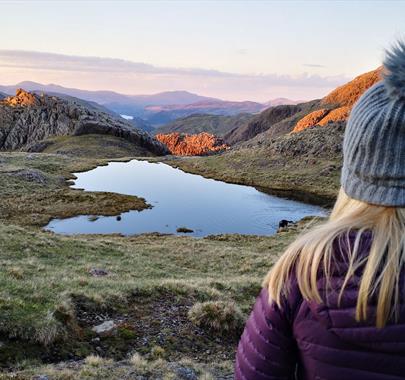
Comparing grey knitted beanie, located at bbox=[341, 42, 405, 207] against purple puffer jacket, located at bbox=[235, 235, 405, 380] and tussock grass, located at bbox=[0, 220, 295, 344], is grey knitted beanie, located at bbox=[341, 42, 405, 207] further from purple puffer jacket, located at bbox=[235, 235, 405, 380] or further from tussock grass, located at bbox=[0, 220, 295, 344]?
tussock grass, located at bbox=[0, 220, 295, 344]

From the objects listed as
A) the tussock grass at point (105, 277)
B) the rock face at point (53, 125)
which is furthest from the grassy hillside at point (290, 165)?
the rock face at point (53, 125)

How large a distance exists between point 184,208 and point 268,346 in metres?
51.7

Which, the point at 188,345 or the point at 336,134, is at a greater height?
the point at 336,134

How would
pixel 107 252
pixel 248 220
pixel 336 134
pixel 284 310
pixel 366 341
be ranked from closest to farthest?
1. pixel 366 341
2. pixel 284 310
3. pixel 107 252
4. pixel 248 220
5. pixel 336 134

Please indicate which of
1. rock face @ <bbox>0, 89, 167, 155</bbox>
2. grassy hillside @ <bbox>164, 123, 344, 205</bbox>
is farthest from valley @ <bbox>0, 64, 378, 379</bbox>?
rock face @ <bbox>0, 89, 167, 155</bbox>

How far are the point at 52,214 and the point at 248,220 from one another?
2129 centimetres

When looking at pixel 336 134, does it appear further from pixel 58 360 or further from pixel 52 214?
pixel 58 360

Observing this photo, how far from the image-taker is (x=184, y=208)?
54406 mm

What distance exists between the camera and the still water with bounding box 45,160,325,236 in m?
44.9

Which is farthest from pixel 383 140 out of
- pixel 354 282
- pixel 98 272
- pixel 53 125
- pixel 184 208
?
pixel 53 125

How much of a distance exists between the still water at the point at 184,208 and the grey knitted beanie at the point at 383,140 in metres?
40.1

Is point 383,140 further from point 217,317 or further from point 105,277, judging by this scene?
point 105,277

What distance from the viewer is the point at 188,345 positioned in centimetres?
1263

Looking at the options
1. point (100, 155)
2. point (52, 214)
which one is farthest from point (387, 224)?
point (100, 155)
